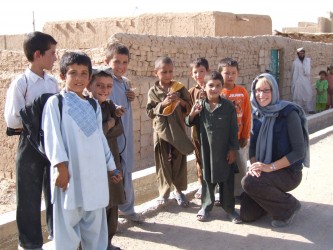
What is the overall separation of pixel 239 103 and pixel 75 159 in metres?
2.11

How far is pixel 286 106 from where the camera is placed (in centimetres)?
377

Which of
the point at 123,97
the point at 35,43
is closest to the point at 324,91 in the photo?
the point at 123,97

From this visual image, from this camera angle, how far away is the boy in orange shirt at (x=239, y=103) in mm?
4250

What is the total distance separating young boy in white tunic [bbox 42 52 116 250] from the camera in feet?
8.71

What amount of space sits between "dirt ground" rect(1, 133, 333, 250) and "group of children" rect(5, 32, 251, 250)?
0.45 ft

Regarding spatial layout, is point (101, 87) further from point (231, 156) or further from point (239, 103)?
point (239, 103)

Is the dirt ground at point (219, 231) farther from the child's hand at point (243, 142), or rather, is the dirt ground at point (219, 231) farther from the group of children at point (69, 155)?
the child's hand at point (243, 142)

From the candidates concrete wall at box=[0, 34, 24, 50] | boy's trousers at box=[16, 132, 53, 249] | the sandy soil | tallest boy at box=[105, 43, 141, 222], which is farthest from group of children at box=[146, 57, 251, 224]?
concrete wall at box=[0, 34, 24, 50]

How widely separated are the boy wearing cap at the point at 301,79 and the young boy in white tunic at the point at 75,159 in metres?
10.8

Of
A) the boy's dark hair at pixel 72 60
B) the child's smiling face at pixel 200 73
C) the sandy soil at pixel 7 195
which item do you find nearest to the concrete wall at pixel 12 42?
the sandy soil at pixel 7 195

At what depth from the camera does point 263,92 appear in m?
3.78

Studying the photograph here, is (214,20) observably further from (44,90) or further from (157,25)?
(44,90)

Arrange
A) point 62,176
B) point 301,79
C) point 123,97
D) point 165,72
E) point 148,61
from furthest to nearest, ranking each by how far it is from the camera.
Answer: point 301,79 < point 148,61 < point 165,72 < point 123,97 < point 62,176

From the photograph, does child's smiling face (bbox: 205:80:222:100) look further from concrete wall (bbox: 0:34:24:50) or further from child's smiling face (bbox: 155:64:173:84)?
concrete wall (bbox: 0:34:24:50)
